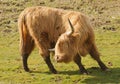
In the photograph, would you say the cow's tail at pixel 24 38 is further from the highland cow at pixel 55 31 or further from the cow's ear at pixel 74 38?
the cow's ear at pixel 74 38

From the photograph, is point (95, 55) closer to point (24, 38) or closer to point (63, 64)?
point (63, 64)

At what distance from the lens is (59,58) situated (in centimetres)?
1184

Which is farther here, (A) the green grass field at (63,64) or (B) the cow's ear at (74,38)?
(A) the green grass field at (63,64)

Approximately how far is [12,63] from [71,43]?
3.42 meters

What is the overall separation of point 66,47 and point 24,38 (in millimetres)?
2008

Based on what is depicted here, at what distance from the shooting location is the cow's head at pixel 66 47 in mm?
11911

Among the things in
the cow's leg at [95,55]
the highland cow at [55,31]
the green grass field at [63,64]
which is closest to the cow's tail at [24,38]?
the highland cow at [55,31]

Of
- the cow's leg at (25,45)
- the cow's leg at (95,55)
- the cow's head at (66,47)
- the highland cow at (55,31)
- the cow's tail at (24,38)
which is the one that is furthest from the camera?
the cow's leg at (25,45)

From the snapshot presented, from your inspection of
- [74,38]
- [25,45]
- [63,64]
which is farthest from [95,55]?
[25,45]

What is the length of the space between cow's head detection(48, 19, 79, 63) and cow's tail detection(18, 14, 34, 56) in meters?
1.69

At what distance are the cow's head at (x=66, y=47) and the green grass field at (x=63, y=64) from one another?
80 cm

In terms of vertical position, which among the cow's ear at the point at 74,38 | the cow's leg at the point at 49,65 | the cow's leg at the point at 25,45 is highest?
the cow's ear at the point at 74,38

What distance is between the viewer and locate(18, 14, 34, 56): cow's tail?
13406 millimetres

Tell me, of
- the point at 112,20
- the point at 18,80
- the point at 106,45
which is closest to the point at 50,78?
the point at 18,80
